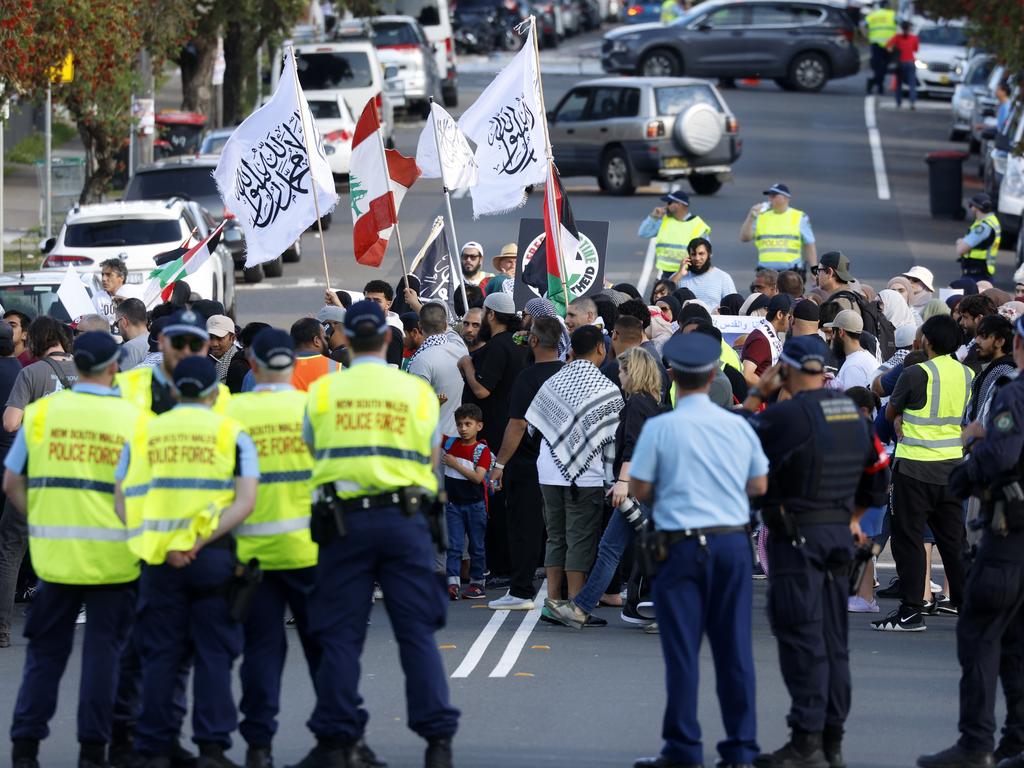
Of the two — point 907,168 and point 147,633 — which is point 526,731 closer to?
point 147,633

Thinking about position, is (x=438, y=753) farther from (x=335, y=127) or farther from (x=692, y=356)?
(x=335, y=127)

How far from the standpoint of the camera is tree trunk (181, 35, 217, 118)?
3372cm

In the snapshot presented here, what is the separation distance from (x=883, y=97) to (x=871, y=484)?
38.4 metres

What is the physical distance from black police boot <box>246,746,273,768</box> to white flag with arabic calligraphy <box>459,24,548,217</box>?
7027 mm

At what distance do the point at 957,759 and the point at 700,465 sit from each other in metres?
1.75

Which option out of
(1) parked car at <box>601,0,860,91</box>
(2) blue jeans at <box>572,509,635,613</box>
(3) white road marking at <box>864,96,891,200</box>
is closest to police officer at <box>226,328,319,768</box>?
(2) blue jeans at <box>572,509,635,613</box>

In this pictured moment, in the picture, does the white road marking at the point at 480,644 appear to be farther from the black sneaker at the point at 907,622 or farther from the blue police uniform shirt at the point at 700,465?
the blue police uniform shirt at the point at 700,465

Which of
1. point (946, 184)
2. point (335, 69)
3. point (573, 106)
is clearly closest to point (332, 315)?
point (573, 106)

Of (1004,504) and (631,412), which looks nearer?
(1004,504)

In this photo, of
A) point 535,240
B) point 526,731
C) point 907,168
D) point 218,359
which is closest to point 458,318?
point 535,240

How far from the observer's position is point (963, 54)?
43.1 m

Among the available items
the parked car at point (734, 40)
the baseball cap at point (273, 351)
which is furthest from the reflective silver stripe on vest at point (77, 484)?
the parked car at point (734, 40)

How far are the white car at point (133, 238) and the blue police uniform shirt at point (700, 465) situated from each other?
529 inches

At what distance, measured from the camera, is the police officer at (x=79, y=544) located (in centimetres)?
799
